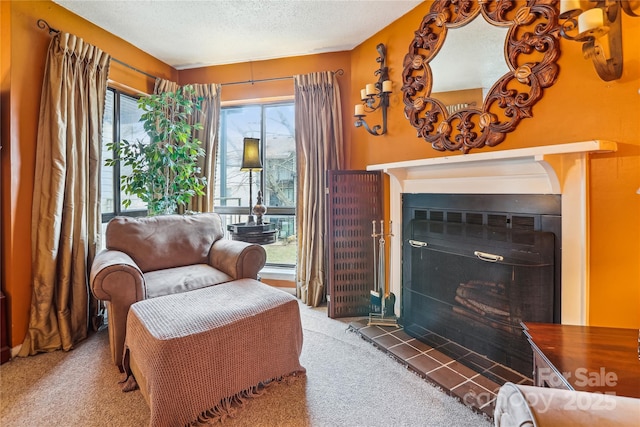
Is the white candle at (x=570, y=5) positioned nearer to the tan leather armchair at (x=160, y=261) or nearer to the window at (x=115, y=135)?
the tan leather armchair at (x=160, y=261)

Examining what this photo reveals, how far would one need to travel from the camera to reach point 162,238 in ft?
7.99

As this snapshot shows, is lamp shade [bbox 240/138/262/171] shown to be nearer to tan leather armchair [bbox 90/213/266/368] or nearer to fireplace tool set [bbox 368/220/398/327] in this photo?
tan leather armchair [bbox 90/213/266/368]

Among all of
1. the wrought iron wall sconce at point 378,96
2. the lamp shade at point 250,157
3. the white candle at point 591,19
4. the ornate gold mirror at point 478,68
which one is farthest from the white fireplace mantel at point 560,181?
the lamp shade at point 250,157

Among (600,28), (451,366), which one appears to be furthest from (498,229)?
(600,28)

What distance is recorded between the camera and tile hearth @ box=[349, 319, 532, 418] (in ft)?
5.22

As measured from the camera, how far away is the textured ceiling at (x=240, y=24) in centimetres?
229

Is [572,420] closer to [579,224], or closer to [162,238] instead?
[579,224]

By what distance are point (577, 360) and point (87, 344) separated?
280cm

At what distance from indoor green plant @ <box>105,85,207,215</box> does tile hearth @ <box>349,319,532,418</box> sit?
82.3 inches

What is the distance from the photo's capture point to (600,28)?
3.83 ft

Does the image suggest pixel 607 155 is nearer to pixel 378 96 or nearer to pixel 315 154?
pixel 378 96

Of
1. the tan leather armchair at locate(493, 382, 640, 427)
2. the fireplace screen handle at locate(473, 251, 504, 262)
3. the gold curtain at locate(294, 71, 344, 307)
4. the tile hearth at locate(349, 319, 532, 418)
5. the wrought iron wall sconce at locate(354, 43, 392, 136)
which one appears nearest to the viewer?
the tan leather armchair at locate(493, 382, 640, 427)

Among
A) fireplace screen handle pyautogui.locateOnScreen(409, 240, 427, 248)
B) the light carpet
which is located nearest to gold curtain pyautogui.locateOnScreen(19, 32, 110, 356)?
the light carpet

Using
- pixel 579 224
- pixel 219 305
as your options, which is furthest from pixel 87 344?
pixel 579 224
